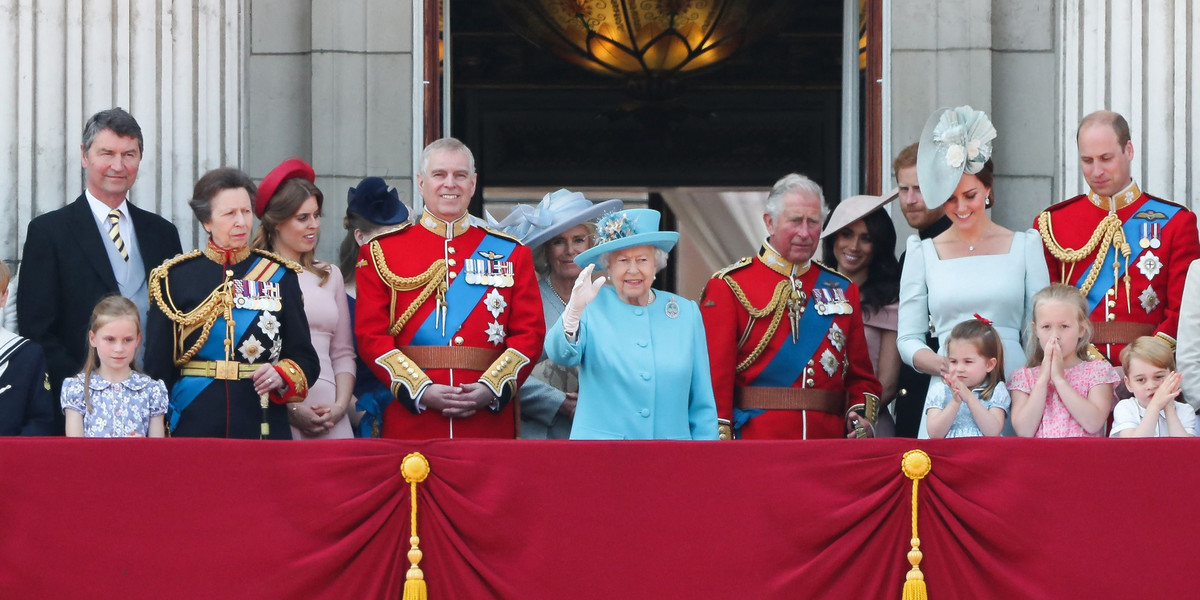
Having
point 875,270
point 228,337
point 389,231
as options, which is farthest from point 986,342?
point 228,337

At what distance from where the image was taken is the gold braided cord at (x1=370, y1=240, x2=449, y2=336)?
6.25m

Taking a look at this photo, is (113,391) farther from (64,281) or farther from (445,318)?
(445,318)

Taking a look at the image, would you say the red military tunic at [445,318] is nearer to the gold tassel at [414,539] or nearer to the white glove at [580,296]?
the white glove at [580,296]

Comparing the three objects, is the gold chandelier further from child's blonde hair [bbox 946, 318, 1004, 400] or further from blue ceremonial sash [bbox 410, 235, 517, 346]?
child's blonde hair [bbox 946, 318, 1004, 400]

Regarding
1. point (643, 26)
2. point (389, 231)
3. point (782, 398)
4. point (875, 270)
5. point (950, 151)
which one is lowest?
point (782, 398)

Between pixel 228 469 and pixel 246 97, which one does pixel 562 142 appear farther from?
pixel 228 469

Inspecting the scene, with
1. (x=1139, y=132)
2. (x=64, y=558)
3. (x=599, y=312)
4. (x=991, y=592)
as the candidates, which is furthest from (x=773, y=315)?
(x=64, y=558)

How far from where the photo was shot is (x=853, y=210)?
7.16 m

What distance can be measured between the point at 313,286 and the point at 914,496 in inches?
89.5

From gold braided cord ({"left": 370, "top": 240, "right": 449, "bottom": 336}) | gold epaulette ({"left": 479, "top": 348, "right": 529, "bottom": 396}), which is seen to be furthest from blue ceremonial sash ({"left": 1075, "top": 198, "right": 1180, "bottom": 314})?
gold braided cord ({"left": 370, "top": 240, "right": 449, "bottom": 336})

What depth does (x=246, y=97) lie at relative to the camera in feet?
26.3

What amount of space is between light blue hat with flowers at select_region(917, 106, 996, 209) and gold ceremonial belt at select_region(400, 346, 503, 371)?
5.38ft

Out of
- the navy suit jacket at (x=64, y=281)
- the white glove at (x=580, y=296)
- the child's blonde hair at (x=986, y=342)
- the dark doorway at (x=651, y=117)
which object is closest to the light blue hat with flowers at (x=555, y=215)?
the white glove at (x=580, y=296)

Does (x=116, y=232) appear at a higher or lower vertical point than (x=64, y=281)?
higher
